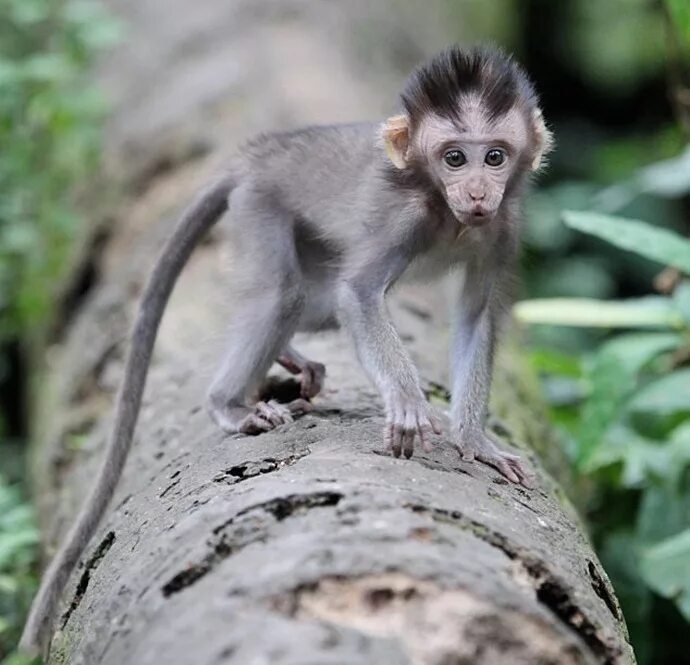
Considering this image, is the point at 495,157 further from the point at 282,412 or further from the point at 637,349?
the point at 637,349

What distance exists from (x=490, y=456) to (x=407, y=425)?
413 millimetres

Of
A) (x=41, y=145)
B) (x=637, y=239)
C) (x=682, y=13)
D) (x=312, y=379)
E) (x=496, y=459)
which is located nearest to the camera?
(x=496, y=459)

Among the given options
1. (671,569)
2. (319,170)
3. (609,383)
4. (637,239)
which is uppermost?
(319,170)

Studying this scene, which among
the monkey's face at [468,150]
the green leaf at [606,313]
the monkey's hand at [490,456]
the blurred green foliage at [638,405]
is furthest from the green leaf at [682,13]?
the monkey's hand at [490,456]

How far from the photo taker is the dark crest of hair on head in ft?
13.6

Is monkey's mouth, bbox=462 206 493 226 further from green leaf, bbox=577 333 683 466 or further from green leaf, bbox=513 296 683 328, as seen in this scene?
green leaf, bbox=513 296 683 328

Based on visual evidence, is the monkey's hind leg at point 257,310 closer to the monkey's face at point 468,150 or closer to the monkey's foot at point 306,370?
the monkey's foot at point 306,370

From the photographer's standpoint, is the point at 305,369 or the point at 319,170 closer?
the point at 305,369

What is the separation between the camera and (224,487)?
132 inches

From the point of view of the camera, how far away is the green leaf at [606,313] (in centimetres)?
568

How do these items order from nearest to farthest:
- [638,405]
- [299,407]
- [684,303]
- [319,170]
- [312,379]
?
[299,407] < [312,379] < [319,170] < [638,405] < [684,303]

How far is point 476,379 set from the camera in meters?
4.34

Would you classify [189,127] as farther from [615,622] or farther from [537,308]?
[615,622]

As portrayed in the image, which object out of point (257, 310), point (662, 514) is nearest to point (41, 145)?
Answer: point (257, 310)
